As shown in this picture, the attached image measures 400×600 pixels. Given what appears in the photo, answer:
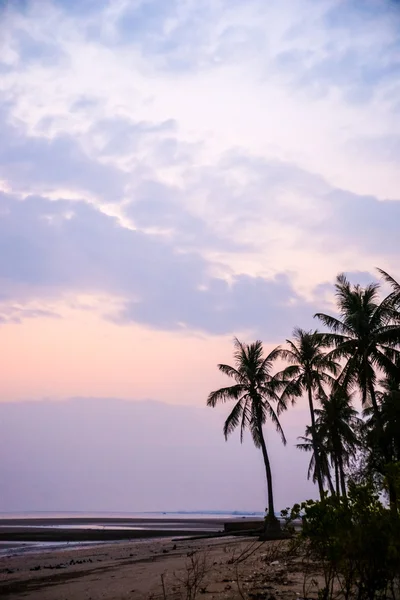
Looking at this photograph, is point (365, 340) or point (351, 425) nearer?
point (365, 340)

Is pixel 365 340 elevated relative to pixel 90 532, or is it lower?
elevated

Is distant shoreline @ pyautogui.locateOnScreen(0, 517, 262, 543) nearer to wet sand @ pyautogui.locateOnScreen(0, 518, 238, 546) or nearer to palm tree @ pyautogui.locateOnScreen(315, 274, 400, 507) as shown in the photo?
wet sand @ pyautogui.locateOnScreen(0, 518, 238, 546)

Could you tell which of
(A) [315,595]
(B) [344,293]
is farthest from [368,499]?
(B) [344,293]

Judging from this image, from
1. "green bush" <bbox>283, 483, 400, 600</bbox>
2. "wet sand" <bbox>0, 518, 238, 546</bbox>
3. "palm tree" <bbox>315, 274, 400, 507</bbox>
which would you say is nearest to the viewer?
"green bush" <bbox>283, 483, 400, 600</bbox>

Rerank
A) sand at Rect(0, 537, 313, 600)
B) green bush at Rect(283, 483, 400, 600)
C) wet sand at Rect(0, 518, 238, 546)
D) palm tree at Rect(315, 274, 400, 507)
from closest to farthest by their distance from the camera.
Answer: green bush at Rect(283, 483, 400, 600) → sand at Rect(0, 537, 313, 600) → palm tree at Rect(315, 274, 400, 507) → wet sand at Rect(0, 518, 238, 546)

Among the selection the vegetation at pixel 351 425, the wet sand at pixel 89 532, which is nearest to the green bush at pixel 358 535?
the vegetation at pixel 351 425

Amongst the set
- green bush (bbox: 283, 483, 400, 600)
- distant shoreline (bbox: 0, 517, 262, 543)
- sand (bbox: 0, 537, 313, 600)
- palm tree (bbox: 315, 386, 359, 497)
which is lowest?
distant shoreline (bbox: 0, 517, 262, 543)

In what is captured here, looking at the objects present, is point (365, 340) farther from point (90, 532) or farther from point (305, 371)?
point (90, 532)

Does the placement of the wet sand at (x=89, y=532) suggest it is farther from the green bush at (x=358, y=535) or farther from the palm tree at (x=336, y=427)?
the green bush at (x=358, y=535)

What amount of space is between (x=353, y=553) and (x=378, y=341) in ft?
71.4

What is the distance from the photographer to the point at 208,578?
13.5m

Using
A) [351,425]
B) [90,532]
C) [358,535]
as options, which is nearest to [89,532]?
[90,532]

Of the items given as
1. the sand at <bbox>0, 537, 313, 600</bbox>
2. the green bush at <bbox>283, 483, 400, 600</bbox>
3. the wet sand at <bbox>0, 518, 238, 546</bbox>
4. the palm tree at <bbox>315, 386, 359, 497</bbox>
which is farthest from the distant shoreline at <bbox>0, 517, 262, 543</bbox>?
the green bush at <bbox>283, 483, 400, 600</bbox>

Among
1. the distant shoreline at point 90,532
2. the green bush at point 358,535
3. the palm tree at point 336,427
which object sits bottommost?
the distant shoreline at point 90,532
